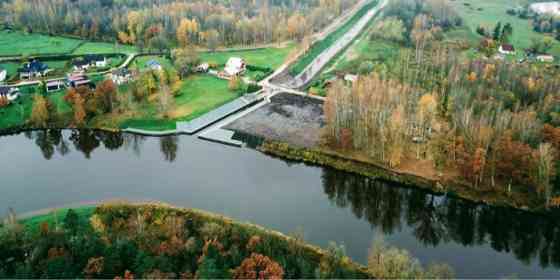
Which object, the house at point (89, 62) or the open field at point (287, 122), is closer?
the open field at point (287, 122)

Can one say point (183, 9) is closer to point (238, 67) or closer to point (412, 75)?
point (238, 67)

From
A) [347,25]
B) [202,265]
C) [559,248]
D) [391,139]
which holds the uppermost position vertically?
[347,25]

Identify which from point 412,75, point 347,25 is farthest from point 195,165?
point 347,25

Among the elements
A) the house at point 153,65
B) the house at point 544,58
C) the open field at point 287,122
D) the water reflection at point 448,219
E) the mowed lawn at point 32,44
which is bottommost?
the water reflection at point 448,219

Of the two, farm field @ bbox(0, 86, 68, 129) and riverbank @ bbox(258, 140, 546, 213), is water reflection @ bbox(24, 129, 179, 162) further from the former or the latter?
riverbank @ bbox(258, 140, 546, 213)

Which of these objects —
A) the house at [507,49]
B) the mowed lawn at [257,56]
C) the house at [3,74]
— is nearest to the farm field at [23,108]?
the house at [3,74]

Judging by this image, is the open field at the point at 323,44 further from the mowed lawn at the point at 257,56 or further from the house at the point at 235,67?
the house at the point at 235,67
